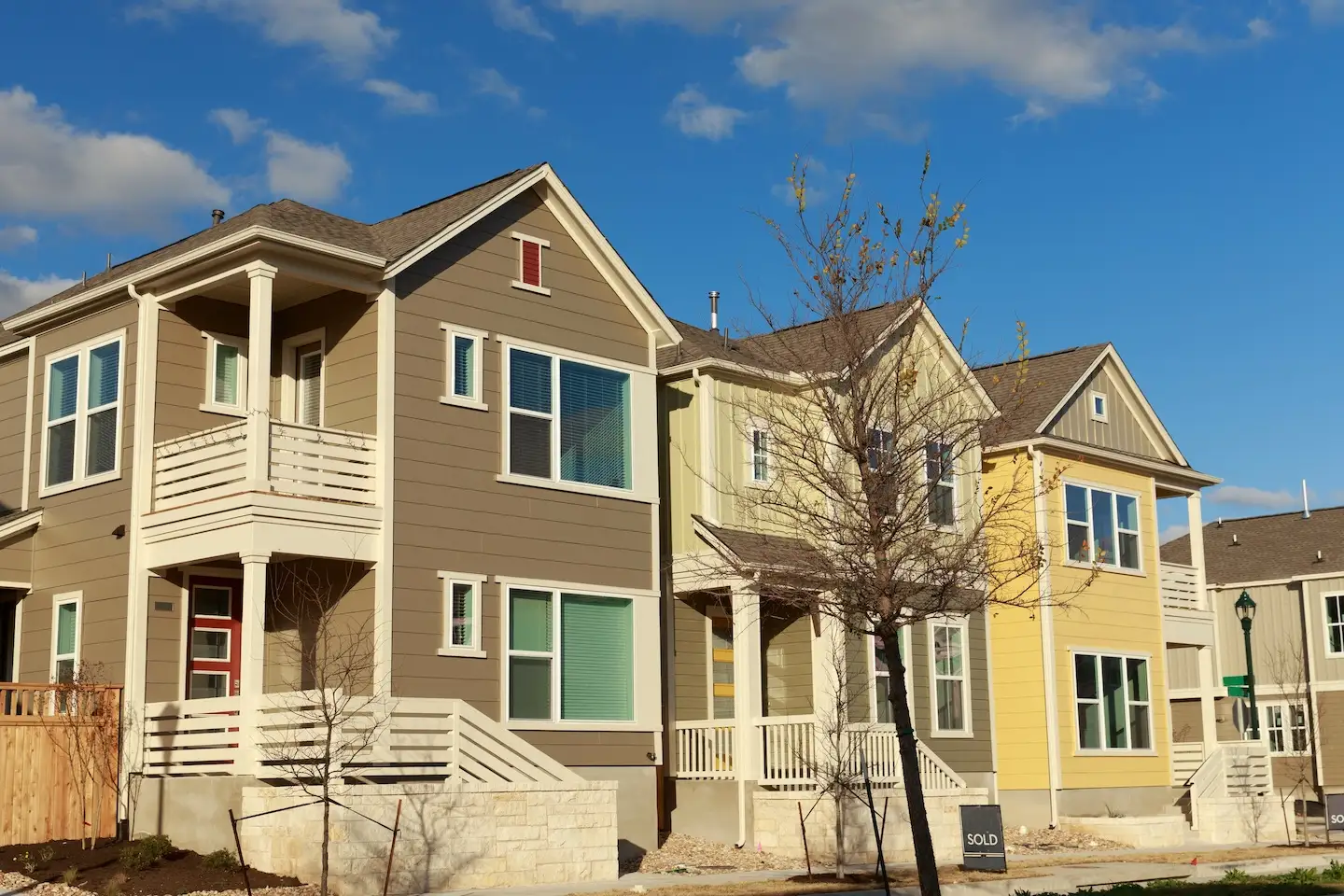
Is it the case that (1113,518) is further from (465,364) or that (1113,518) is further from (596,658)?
(465,364)

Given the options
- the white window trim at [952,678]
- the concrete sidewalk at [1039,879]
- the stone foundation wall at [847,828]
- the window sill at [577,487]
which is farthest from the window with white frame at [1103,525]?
the window sill at [577,487]

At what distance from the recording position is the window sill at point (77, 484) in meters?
21.6

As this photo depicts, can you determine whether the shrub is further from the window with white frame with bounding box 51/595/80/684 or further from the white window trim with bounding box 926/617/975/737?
the white window trim with bounding box 926/617/975/737

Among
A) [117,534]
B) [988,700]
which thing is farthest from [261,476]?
[988,700]

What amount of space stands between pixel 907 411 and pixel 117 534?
1100cm

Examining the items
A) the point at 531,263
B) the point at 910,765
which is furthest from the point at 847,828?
the point at 531,263

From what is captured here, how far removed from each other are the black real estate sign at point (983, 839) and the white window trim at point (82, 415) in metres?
12.7

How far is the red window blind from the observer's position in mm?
23609

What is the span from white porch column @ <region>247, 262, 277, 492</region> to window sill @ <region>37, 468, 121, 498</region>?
3.04 metres

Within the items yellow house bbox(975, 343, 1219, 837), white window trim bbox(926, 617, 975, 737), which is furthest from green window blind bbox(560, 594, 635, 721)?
yellow house bbox(975, 343, 1219, 837)

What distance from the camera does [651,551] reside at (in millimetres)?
24469

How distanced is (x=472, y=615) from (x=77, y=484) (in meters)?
5.96

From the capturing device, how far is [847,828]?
2308 cm

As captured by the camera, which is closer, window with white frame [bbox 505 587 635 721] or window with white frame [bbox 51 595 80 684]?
window with white frame [bbox 51 595 80 684]
